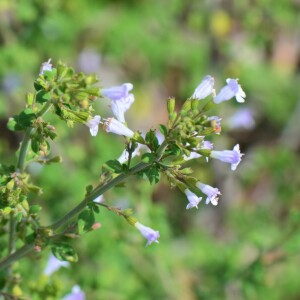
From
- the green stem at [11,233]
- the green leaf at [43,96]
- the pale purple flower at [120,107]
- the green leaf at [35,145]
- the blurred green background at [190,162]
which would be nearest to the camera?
the green leaf at [43,96]

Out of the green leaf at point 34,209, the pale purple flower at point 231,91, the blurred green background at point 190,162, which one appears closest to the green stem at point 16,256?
the green leaf at point 34,209

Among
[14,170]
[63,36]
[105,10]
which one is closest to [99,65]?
[105,10]

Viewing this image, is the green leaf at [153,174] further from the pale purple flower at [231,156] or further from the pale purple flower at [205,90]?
the pale purple flower at [205,90]

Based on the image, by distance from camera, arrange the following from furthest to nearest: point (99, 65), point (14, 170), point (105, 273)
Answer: point (99, 65)
point (105, 273)
point (14, 170)

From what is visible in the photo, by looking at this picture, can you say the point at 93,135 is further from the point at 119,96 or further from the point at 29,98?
the point at 29,98

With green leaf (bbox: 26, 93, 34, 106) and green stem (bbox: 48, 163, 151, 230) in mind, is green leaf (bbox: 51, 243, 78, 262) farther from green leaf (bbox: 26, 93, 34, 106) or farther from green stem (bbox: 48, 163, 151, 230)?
green leaf (bbox: 26, 93, 34, 106)

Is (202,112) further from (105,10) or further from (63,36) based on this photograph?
(105,10)

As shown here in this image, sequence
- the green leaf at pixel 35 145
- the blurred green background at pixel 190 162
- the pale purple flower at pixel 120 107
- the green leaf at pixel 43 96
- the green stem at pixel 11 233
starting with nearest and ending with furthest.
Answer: the green leaf at pixel 43 96
the green leaf at pixel 35 145
the pale purple flower at pixel 120 107
the green stem at pixel 11 233
the blurred green background at pixel 190 162
